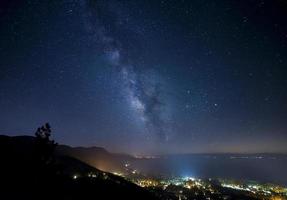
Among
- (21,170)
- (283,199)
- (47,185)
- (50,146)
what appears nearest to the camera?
(47,185)

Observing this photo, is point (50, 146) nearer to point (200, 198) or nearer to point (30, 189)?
point (30, 189)

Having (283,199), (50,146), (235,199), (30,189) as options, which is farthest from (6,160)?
(283,199)

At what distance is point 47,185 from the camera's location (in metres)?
38.1

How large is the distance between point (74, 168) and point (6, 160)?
78.9m

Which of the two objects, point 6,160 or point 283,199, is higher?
point 6,160

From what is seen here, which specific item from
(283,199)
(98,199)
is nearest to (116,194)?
(98,199)

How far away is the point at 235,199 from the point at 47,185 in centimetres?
8294

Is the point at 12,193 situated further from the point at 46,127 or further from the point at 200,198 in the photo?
the point at 200,198

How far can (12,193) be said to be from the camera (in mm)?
45219

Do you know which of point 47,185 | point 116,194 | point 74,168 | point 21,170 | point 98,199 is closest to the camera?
point 47,185

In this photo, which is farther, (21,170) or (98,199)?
(98,199)

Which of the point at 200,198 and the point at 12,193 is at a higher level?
the point at 12,193

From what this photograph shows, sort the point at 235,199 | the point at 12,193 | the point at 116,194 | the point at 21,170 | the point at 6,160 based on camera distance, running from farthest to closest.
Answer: the point at 235,199 < the point at 116,194 < the point at 6,160 < the point at 21,170 < the point at 12,193

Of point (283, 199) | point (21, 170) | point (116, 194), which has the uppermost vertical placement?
point (21, 170)
